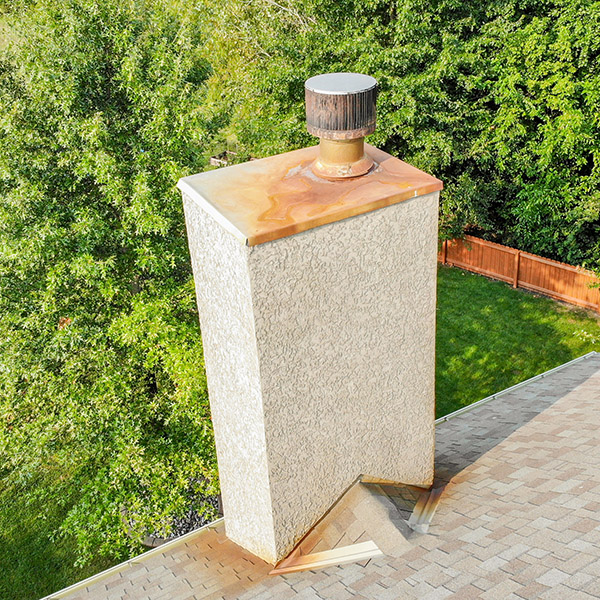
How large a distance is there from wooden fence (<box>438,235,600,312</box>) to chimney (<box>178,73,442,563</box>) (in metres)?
13.7

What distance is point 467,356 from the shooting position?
609 inches

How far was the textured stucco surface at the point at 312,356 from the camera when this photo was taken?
12.8ft

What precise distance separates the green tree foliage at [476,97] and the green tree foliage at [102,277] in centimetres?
602

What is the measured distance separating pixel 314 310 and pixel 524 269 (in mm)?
15835

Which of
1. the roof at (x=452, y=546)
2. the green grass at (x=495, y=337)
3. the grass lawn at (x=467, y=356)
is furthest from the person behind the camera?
the green grass at (x=495, y=337)

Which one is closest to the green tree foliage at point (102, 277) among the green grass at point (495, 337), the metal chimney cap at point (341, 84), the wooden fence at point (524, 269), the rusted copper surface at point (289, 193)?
the rusted copper surface at point (289, 193)

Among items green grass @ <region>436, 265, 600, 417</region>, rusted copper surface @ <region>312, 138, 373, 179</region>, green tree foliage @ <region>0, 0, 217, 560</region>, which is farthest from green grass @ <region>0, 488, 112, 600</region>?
rusted copper surface @ <region>312, 138, 373, 179</region>

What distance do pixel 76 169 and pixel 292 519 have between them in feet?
20.3

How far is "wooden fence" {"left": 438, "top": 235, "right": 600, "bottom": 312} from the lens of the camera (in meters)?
17.3

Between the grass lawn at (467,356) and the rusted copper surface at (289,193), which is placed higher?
the rusted copper surface at (289,193)

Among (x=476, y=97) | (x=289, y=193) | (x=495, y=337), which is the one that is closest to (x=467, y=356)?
(x=495, y=337)

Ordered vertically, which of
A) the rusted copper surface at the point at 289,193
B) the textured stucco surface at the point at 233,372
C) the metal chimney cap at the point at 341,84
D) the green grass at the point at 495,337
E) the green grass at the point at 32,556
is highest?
the metal chimney cap at the point at 341,84

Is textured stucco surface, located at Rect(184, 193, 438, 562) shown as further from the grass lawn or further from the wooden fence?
the wooden fence

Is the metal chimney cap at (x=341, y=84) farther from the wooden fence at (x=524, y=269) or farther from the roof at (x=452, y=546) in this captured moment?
the wooden fence at (x=524, y=269)
